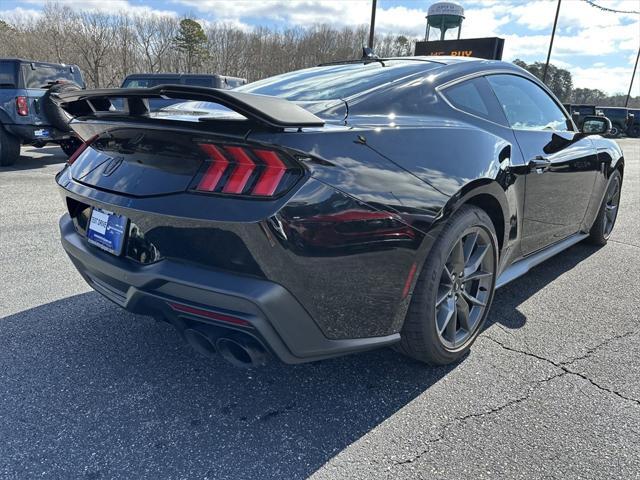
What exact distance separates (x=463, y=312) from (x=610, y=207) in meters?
3.18

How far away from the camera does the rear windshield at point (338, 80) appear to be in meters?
2.28

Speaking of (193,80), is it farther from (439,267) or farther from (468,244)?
(439,267)

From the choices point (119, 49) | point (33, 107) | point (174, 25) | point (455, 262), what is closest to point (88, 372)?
point (455, 262)

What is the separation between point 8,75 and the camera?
8.68 m

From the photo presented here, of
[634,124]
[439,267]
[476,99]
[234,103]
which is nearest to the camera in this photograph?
[234,103]

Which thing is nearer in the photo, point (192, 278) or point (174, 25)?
point (192, 278)

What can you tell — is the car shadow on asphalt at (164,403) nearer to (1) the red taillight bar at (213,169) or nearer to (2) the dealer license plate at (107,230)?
(2) the dealer license plate at (107,230)

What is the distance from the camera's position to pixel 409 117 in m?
2.18

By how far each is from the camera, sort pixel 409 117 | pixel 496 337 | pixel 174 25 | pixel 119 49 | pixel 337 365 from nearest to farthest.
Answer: pixel 409 117
pixel 337 365
pixel 496 337
pixel 119 49
pixel 174 25

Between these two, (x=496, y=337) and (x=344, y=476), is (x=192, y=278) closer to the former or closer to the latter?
(x=344, y=476)

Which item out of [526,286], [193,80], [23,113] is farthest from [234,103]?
[193,80]

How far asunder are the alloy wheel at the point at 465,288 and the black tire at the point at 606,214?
246cm

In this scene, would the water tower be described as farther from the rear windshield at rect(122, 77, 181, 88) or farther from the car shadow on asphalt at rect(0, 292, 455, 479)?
the car shadow on asphalt at rect(0, 292, 455, 479)

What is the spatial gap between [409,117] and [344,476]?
5.02 ft
